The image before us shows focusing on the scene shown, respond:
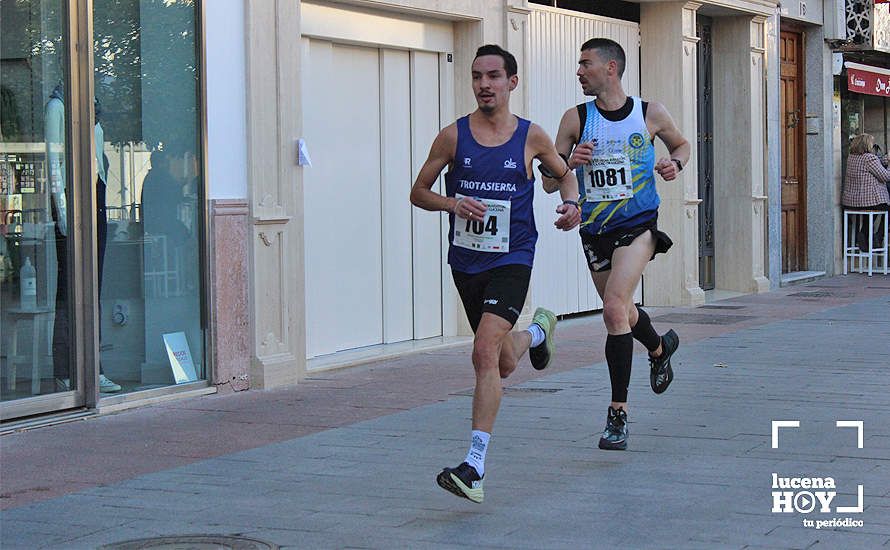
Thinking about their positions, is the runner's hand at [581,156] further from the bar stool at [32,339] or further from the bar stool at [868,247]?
the bar stool at [868,247]

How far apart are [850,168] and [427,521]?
1676 cm

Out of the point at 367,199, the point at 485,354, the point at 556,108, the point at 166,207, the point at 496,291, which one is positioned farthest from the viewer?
the point at 556,108

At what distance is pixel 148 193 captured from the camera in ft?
31.3

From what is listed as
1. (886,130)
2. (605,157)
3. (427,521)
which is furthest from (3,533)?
(886,130)

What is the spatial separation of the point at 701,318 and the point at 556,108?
2.56 meters

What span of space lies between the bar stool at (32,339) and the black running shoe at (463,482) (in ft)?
11.7

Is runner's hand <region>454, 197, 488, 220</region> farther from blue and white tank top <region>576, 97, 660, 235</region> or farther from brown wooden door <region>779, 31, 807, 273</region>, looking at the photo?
brown wooden door <region>779, 31, 807, 273</region>

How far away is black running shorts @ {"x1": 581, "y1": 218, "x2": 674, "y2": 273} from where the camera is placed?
7887mm

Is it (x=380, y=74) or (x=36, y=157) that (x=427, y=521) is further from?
(x=380, y=74)

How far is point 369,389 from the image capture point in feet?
33.1

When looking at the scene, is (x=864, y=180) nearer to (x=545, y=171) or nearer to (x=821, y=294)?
(x=821, y=294)

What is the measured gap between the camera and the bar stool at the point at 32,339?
857 cm

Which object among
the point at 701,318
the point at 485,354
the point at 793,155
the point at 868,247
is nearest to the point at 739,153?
the point at 793,155

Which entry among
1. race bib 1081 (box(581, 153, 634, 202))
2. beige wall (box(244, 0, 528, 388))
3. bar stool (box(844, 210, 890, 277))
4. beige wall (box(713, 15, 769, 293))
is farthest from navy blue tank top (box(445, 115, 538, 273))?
bar stool (box(844, 210, 890, 277))
